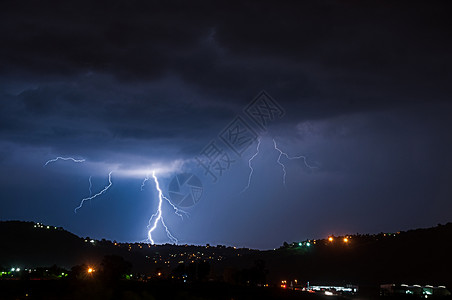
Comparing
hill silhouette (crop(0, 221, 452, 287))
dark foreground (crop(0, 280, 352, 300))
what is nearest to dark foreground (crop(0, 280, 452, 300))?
dark foreground (crop(0, 280, 352, 300))

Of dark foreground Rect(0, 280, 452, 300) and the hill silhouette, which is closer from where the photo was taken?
dark foreground Rect(0, 280, 452, 300)

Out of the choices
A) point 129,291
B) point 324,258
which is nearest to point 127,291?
point 129,291

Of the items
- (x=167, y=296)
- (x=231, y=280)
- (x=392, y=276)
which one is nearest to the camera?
(x=167, y=296)

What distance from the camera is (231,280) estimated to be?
72.7 meters

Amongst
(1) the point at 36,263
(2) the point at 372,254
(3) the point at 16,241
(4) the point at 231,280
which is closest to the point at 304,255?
(2) the point at 372,254

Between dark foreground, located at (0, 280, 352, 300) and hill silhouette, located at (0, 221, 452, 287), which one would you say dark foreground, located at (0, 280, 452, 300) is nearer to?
dark foreground, located at (0, 280, 352, 300)

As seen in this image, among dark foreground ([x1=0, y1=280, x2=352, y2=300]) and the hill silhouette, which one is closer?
dark foreground ([x1=0, y1=280, x2=352, y2=300])

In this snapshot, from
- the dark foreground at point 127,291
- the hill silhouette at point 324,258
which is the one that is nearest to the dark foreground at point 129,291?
the dark foreground at point 127,291

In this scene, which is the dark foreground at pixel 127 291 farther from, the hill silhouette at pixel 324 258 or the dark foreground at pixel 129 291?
the hill silhouette at pixel 324 258

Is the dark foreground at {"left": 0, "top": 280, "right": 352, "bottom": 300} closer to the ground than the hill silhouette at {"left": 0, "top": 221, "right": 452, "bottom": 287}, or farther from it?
closer to the ground

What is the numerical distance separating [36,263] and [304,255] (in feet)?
190

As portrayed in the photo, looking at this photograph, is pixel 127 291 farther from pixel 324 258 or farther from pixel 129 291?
pixel 324 258

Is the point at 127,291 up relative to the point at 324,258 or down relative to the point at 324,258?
down

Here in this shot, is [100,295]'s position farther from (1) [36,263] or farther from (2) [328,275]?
(1) [36,263]
